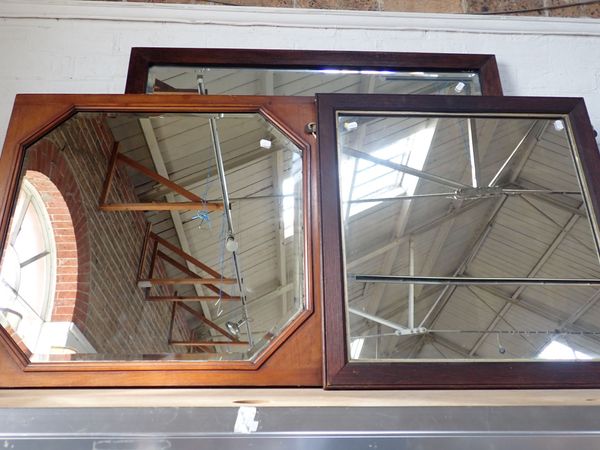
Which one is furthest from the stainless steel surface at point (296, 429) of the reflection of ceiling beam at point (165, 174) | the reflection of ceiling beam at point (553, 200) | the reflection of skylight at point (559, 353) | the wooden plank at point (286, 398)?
the reflection of ceiling beam at point (165, 174)

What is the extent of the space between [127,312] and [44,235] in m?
0.42

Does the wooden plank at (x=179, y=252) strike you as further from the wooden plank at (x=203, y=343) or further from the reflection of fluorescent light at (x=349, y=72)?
the reflection of fluorescent light at (x=349, y=72)

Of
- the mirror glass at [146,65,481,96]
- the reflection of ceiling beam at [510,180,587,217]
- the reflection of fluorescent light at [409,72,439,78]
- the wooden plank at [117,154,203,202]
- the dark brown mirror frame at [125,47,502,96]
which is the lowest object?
the reflection of ceiling beam at [510,180,587,217]

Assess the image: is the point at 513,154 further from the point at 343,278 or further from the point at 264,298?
the point at 264,298

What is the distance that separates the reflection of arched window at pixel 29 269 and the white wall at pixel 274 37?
437mm

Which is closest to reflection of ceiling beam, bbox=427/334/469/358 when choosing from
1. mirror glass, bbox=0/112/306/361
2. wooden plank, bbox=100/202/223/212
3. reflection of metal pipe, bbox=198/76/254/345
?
mirror glass, bbox=0/112/306/361

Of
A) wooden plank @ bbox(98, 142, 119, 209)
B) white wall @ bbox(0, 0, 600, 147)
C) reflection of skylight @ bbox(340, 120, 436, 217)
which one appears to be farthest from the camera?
wooden plank @ bbox(98, 142, 119, 209)

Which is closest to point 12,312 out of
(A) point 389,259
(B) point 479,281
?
(A) point 389,259

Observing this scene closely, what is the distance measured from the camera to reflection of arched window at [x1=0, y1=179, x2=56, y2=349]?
4.93 ft

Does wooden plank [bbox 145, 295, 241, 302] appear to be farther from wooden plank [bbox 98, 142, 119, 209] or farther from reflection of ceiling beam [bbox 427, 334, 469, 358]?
reflection of ceiling beam [bbox 427, 334, 469, 358]

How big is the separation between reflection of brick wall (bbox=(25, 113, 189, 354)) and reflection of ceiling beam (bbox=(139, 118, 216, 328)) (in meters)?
0.11

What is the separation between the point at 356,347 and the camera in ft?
4.54

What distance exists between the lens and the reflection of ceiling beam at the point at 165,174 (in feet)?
6.04

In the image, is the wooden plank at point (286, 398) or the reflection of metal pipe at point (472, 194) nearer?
the wooden plank at point (286, 398)
